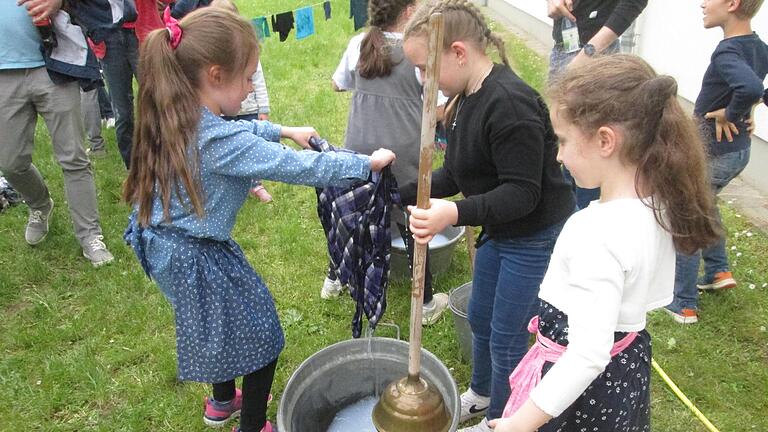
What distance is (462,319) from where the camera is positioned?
9.50ft

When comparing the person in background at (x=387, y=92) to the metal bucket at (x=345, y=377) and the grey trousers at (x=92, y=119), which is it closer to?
the metal bucket at (x=345, y=377)

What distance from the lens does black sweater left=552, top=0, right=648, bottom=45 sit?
3676 mm

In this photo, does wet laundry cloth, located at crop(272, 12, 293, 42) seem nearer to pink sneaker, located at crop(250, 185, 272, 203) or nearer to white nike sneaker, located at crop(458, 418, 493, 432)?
pink sneaker, located at crop(250, 185, 272, 203)

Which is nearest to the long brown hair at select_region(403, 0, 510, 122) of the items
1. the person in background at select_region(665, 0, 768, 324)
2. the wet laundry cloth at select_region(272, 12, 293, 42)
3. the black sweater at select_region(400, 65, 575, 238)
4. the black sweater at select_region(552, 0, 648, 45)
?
the black sweater at select_region(400, 65, 575, 238)

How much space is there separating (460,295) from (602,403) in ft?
4.92

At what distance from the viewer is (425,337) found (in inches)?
129

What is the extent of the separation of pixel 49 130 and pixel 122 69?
106 cm

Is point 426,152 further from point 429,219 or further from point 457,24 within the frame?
point 457,24

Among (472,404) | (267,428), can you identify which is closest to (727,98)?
(472,404)

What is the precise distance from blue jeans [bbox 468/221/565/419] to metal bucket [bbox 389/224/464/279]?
1007 millimetres

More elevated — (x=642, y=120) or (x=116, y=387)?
(x=642, y=120)

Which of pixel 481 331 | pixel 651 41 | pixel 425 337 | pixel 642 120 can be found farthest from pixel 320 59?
pixel 642 120

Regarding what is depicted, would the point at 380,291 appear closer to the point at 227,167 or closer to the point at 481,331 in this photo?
the point at 481,331

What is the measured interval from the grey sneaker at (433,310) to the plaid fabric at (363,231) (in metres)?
1.03
